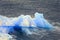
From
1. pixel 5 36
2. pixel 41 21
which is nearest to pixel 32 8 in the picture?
pixel 41 21

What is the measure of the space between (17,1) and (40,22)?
26 cm

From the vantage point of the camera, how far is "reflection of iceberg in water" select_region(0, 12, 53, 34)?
1.47 m

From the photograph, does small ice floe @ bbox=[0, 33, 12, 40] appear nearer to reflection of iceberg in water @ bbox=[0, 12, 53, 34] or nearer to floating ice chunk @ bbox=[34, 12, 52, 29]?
reflection of iceberg in water @ bbox=[0, 12, 53, 34]

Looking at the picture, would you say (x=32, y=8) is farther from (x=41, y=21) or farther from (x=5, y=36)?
(x=5, y=36)

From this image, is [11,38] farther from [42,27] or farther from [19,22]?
[42,27]

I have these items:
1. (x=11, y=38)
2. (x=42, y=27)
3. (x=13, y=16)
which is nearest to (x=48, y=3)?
(x=42, y=27)

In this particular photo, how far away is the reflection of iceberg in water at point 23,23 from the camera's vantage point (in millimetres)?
1472

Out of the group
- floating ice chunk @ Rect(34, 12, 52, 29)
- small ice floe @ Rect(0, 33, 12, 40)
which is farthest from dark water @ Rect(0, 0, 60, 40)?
small ice floe @ Rect(0, 33, 12, 40)

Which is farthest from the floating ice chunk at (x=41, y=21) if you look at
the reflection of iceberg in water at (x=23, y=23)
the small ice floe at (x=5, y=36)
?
the small ice floe at (x=5, y=36)

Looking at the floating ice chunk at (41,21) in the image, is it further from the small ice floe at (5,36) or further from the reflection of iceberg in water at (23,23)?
the small ice floe at (5,36)

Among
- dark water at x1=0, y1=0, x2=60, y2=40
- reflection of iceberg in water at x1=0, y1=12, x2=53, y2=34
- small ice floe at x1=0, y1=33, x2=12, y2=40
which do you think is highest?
dark water at x1=0, y1=0, x2=60, y2=40

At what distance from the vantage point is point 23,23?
1480 mm

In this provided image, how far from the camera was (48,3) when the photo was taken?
1.46m

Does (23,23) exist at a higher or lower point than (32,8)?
lower
